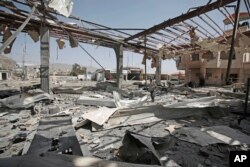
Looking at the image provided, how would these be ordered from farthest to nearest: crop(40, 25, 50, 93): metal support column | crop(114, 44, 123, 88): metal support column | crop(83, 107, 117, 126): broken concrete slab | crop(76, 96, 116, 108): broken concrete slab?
crop(114, 44, 123, 88): metal support column, crop(40, 25, 50, 93): metal support column, crop(76, 96, 116, 108): broken concrete slab, crop(83, 107, 117, 126): broken concrete slab

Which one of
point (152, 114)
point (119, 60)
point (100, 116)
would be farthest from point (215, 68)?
point (100, 116)

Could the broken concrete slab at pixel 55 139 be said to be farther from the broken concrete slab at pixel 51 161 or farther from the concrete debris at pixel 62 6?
the concrete debris at pixel 62 6

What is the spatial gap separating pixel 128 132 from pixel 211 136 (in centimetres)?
263

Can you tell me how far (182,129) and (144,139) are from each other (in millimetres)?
2327

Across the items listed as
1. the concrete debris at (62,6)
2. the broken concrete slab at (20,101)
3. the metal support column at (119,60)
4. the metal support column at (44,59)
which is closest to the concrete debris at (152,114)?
the broken concrete slab at (20,101)

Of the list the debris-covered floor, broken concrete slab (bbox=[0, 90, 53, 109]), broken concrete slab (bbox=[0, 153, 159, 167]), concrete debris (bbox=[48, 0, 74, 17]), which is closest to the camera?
broken concrete slab (bbox=[0, 153, 159, 167])

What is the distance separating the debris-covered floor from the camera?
11.5 feet

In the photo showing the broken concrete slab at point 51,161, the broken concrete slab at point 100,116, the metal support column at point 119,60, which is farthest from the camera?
the metal support column at point 119,60

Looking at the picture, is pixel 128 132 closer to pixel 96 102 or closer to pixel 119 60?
pixel 96 102

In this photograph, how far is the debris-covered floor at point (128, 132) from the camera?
3.52 m

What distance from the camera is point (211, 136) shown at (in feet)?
15.8

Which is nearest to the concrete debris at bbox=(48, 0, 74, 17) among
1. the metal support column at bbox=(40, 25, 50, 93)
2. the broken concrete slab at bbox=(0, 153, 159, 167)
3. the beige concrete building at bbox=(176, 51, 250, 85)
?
the metal support column at bbox=(40, 25, 50, 93)

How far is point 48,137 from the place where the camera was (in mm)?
4027

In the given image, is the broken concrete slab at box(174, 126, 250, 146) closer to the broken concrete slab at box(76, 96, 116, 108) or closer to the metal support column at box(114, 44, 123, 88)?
the broken concrete slab at box(76, 96, 116, 108)
